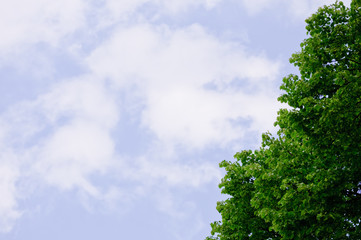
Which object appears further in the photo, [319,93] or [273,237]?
[273,237]

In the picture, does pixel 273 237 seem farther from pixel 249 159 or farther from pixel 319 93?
pixel 319 93

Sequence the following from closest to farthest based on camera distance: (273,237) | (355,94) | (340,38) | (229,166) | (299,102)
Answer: (355,94)
(299,102)
(340,38)
(273,237)
(229,166)

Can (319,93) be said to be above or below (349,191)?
above

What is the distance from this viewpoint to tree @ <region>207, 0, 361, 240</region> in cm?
1562

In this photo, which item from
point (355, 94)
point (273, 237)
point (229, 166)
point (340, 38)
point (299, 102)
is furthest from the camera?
point (229, 166)

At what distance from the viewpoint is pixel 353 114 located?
51.3ft

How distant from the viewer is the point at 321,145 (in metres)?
16.5

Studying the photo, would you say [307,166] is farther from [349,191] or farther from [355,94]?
[355,94]

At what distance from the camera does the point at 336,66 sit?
1752 centimetres

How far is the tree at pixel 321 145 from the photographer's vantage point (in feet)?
51.2

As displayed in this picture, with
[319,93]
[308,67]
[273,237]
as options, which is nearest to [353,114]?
[319,93]

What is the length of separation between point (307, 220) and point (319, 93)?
5.68m

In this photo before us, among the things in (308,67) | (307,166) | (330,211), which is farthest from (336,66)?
(330,211)

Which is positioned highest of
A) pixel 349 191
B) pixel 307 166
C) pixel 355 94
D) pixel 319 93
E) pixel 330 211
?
pixel 319 93
